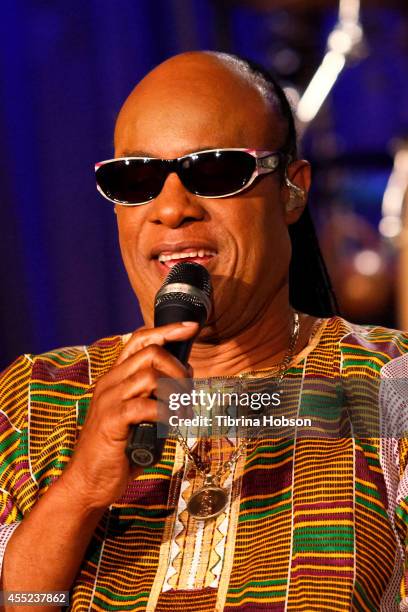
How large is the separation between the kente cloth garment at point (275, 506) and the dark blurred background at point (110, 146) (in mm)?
767

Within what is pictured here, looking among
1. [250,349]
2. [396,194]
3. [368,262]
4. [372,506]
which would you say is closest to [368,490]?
[372,506]

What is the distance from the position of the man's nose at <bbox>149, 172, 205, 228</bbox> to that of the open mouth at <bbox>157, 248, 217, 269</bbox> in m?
0.05

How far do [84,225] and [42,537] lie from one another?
75.5 inches

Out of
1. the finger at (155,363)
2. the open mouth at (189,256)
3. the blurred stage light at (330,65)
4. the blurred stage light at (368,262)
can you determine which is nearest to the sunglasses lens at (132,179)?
the open mouth at (189,256)

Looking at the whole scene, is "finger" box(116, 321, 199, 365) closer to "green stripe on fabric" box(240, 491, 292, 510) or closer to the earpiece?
"green stripe on fabric" box(240, 491, 292, 510)

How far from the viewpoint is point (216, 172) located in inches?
74.2

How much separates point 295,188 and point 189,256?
1.15 feet

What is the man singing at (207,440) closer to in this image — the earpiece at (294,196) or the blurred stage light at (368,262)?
the earpiece at (294,196)

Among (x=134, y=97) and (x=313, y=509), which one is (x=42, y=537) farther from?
(x=134, y=97)

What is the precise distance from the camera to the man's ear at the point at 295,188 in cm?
209

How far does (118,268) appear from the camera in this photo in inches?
143

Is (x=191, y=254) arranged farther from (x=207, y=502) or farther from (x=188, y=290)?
(x=207, y=502)

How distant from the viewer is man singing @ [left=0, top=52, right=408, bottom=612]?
5.38 feet

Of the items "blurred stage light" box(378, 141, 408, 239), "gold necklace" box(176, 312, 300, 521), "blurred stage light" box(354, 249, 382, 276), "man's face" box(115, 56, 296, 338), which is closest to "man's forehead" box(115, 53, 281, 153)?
"man's face" box(115, 56, 296, 338)
